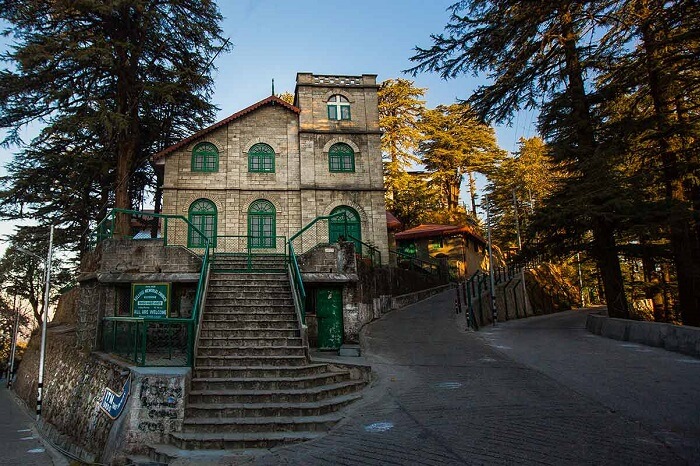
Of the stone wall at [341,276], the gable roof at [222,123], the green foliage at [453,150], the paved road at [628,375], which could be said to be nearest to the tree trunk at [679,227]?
the paved road at [628,375]

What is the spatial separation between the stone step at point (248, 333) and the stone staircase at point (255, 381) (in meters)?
0.02

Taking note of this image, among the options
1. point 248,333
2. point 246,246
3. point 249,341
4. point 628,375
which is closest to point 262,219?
point 246,246

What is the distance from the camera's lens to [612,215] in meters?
13.9

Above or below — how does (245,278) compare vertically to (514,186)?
below

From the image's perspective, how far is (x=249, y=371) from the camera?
9227 millimetres

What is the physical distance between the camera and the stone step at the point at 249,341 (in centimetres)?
1039

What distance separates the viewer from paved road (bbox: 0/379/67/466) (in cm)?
1148

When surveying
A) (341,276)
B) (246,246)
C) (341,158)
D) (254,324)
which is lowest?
(254,324)

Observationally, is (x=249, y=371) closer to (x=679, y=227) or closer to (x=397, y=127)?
(x=679, y=227)

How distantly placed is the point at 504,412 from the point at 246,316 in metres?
6.85

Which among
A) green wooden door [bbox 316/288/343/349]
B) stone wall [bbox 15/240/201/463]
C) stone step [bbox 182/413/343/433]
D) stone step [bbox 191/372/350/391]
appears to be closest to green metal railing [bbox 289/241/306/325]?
green wooden door [bbox 316/288/343/349]

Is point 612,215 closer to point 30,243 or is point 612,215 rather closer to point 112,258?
point 112,258

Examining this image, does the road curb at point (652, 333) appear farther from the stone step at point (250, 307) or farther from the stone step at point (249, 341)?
the stone step at point (250, 307)

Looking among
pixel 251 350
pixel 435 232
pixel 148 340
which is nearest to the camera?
pixel 148 340
